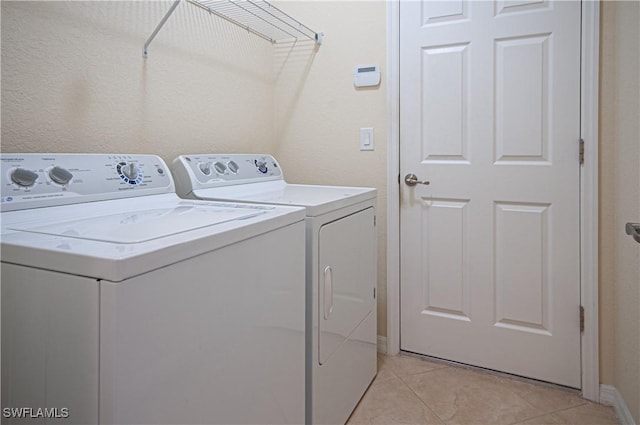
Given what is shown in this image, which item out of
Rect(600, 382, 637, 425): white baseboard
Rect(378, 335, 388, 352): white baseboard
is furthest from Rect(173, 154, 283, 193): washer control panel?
Rect(600, 382, 637, 425): white baseboard

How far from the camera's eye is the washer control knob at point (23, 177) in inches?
44.6

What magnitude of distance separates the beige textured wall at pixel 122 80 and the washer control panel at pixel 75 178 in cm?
15

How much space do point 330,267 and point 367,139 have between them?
3.30 feet

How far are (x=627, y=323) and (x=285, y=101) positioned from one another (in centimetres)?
199

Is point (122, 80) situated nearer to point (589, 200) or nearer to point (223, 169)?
point (223, 169)

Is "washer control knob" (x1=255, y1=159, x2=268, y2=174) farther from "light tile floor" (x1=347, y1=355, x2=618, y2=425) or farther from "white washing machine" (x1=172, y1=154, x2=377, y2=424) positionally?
"light tile floor" (x1=347, y1=355, x2=618, y2=425)

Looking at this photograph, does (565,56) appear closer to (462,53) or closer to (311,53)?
(462,53)

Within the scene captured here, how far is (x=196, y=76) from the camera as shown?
196 centimetres

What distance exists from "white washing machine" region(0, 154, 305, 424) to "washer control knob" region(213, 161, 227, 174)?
0.53 m

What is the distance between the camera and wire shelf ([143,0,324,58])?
1892mm

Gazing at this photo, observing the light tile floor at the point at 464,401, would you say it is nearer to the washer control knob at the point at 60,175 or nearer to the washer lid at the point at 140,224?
the washer lid at the point at 140,224

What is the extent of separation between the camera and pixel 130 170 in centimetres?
145

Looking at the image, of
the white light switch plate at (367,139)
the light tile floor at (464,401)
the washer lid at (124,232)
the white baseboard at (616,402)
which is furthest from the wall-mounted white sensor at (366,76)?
the white baseboard at (616,402)

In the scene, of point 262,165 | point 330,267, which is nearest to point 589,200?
point 330,267
